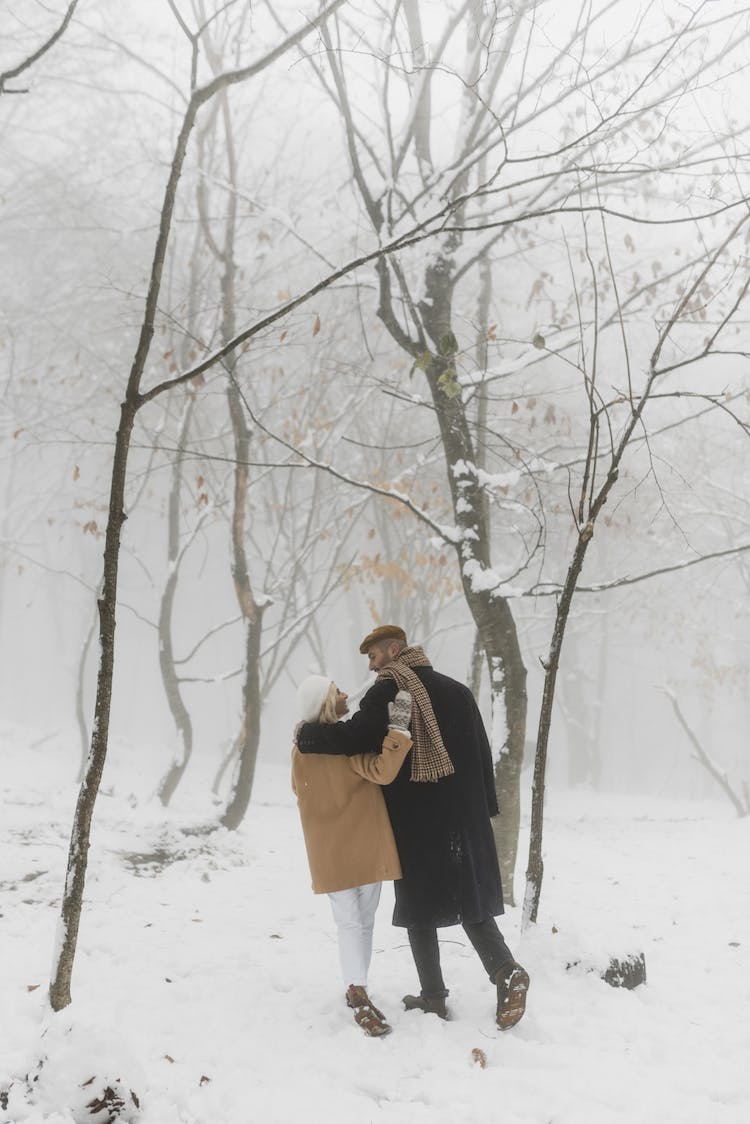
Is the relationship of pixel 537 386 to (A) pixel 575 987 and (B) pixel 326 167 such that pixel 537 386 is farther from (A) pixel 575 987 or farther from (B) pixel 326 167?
(A) pixel 575 987

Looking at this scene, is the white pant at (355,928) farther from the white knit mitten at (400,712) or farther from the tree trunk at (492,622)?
the tree trunk at (492,622)

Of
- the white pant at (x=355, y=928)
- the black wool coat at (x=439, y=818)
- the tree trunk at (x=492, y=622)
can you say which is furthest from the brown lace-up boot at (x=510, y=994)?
the tree trunk at (x=492, y=622)

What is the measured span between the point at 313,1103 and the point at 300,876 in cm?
413

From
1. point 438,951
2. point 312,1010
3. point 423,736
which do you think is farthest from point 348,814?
point 312,1010

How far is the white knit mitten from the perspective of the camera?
11.7 feet

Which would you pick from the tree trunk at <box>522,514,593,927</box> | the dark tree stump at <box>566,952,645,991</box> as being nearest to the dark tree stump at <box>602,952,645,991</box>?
the dark tree stump at <box>566,952,645,991</box>

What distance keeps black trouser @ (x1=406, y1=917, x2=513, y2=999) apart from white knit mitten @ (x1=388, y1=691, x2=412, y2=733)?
0.96m

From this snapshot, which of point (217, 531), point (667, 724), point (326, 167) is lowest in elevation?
point (667, 724)

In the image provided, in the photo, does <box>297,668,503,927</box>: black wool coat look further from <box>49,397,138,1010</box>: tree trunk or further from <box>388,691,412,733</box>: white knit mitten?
<box>49,397,138,1010</box>: tree trunk

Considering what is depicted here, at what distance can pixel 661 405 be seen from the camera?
68.9ft

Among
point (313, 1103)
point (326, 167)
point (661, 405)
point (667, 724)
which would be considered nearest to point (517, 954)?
point (313, 1103)

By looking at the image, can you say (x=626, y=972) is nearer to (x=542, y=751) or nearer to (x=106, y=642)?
(x=542, y=751)

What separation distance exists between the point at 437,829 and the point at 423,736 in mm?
438

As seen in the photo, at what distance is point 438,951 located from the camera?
11.9ft
